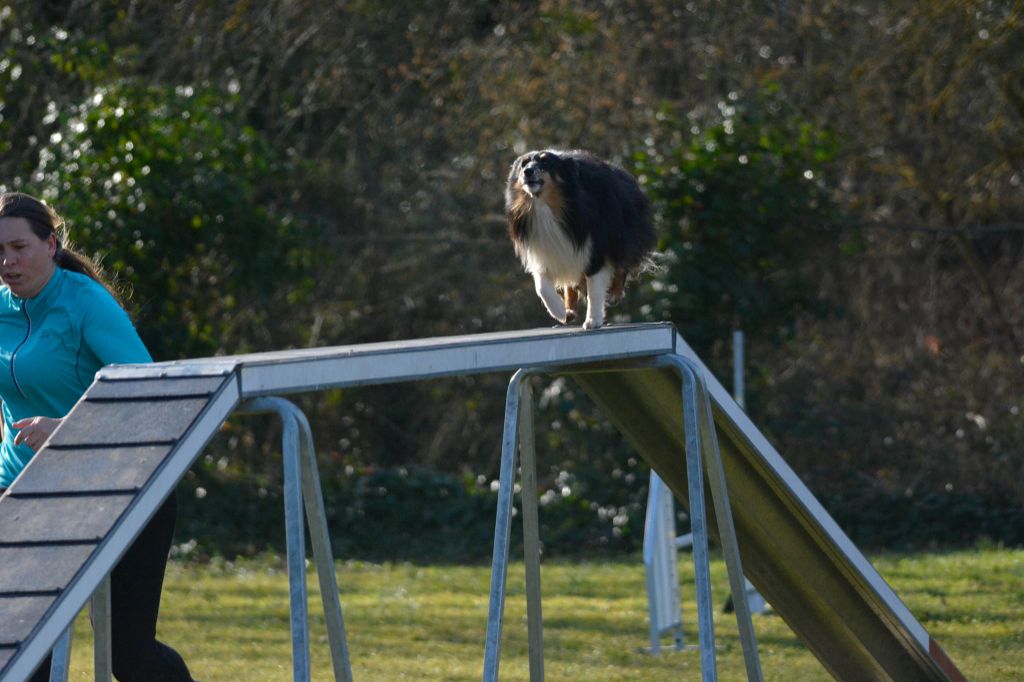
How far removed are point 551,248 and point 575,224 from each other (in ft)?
0.41

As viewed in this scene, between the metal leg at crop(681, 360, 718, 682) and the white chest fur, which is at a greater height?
the white chest fur

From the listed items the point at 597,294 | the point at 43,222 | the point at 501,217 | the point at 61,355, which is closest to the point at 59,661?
the point at 61,355

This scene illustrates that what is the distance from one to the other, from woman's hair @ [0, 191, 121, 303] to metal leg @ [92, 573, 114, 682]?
0.82 m

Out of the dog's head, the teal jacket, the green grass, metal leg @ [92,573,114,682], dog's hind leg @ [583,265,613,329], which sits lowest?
the green grass

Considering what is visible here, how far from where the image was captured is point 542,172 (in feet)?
16.4

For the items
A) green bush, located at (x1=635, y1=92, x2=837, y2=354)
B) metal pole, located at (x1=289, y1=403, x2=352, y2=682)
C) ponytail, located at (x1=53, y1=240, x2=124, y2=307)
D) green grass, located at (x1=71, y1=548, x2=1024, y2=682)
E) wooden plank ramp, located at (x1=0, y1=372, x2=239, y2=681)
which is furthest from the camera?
green bush, located at (x1=635, y1=92, x2=837, y2=354)

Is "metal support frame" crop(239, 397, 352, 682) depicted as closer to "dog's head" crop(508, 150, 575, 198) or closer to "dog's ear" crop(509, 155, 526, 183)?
"dog's head" crop(508, 150, 575, 198)

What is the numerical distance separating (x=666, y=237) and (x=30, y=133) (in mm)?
5165

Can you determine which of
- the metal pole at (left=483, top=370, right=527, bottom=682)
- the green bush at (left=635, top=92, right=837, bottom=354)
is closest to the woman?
the metal pole at (left=483, top=370, right=527, bottom=682)

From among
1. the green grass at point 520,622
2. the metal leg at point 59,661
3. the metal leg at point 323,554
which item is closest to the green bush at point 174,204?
the green grass at point 520,622

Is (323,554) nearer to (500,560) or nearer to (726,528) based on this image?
(500,560)

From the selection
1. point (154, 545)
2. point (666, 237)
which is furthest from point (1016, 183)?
point (154, 545)

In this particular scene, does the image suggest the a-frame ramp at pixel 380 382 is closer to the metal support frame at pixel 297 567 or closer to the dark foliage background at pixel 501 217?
the metal support frame at pixel 297 567

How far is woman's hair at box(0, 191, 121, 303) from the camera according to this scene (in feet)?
Result: 12.4
